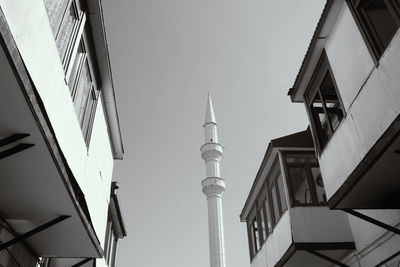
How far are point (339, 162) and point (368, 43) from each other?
2.43 m

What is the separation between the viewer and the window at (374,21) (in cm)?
688

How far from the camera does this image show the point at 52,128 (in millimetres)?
4766

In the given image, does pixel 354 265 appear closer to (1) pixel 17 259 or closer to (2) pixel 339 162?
(2) pixel 339 162

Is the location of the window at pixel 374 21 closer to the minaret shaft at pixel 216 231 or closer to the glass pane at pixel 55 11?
the glass pane at pixel 55 11

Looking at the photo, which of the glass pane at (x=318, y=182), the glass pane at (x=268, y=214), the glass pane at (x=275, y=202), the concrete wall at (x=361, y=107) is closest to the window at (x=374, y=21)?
the concrete wall at (x=361, y=107)

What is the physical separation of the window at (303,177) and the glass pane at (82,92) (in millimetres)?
5997

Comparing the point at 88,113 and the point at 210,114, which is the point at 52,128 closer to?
the point at 88,113

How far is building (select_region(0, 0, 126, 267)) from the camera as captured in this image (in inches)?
168

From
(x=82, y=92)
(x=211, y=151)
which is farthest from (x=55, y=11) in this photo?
(x=211, y=151)

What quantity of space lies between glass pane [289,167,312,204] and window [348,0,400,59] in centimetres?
531

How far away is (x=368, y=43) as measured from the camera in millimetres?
6848

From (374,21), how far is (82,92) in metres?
6.01

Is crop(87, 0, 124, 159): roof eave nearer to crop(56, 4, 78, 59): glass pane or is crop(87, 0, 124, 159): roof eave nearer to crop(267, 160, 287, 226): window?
crop(56, 4, 78, 59): glass pane

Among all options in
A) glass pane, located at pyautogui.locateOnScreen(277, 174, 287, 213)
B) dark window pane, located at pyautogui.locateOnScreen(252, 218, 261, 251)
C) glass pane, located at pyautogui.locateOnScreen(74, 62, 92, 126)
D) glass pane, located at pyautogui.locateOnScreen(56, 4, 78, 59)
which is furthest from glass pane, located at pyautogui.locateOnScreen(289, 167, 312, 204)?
glass pane, located at pyautogui.locateOnScreen(56, 4, 78, 59)
